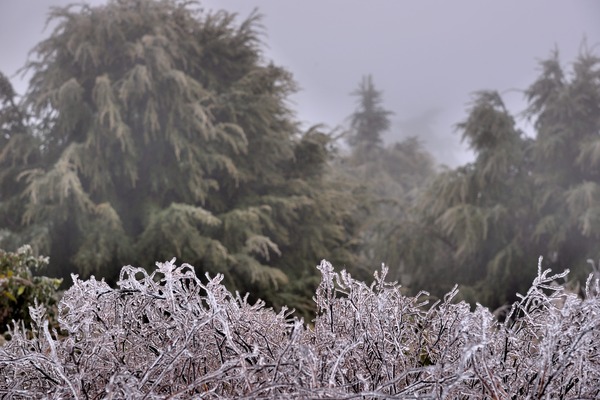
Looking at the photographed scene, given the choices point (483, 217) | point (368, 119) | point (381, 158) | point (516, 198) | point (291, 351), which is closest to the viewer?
point (291, 351)

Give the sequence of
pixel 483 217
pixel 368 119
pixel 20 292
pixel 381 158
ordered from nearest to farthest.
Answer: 1. pixel 20 292
2. pixel 483 217
3. pixel 381 158
4. pixel 368 119

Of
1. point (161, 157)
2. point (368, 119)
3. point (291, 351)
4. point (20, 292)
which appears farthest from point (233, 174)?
point (368, 119)

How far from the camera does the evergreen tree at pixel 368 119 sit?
19.0 metres

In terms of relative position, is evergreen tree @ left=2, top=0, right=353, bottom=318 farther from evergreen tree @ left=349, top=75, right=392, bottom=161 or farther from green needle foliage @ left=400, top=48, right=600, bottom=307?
evergreen tree @ left=349, top=75, right=392, bottom=161

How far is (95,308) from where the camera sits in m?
1.21

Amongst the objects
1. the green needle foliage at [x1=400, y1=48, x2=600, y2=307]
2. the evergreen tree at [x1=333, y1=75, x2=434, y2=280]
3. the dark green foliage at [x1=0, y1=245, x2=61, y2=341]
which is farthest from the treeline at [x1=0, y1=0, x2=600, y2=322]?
the evergreen tree at [x1=333, y1=75, x2=434, y2=280]

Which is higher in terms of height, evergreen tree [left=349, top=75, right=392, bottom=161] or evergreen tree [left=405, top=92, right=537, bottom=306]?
evergreen tree [left=349, top=75, right=392, bottom=161]

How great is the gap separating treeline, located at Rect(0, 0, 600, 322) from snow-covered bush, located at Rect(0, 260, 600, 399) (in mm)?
5150

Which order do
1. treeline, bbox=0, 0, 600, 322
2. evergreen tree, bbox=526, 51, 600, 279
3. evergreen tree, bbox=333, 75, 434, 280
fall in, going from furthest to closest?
1. evergreen tree, bbox=333, 75, 434, 280
2. evergreen tree, bbox=526, 51, 600, 279
3. treeline, bbox=0, 0, 600, 322

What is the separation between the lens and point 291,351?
0.97m

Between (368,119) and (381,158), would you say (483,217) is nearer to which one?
(381,158)

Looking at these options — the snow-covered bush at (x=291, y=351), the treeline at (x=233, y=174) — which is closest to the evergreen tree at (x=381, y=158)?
the treeline at (x=233, y=174)

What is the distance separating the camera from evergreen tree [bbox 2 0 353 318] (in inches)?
256

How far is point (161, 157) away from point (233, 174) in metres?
1.09
